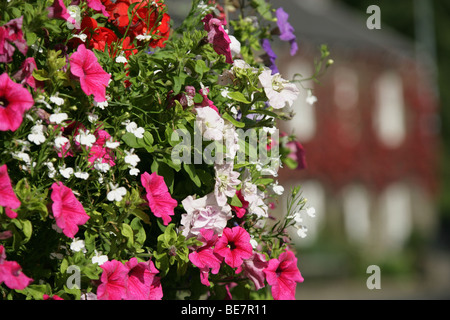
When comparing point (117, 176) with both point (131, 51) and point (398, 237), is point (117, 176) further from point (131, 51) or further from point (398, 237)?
point (398, 237)

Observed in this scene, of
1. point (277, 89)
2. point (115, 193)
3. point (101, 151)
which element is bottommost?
point (115, 193)

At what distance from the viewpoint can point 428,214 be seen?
21906 millimetres

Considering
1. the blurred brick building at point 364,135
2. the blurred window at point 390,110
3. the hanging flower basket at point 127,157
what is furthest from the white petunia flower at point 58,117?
the blurred window at point 390,110

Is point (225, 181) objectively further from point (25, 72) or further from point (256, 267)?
point (25, 72)

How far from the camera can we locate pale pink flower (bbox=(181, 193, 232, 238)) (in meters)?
1.92

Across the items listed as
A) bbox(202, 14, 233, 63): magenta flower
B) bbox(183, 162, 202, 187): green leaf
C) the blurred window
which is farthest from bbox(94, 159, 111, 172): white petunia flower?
the blurred window

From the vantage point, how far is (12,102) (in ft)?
5.38

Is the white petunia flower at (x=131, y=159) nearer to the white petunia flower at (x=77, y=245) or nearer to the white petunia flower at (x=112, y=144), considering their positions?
the white petunia flower at (x=112, y=144)

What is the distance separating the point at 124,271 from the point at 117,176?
0.97 ft

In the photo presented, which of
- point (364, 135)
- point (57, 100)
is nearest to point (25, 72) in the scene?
point (57, 100)

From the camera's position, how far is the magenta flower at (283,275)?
2.05m

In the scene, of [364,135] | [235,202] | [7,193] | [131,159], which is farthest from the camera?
[364,135]

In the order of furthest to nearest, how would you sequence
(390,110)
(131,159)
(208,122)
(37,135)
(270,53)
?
(390,110) < (270,53) < (208,122) < (131,159) < (37,135)

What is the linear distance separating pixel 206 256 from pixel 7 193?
0.60 m
